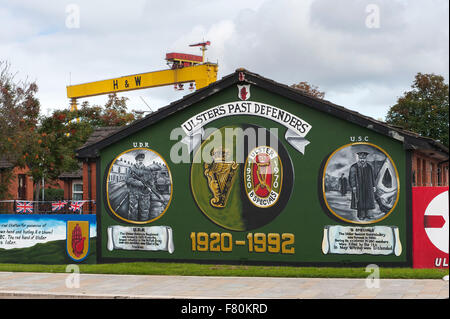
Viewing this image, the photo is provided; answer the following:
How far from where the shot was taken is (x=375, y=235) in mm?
17531

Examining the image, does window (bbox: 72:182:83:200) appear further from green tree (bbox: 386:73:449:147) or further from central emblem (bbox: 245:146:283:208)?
central emblem (bbox: 245:146:283:208)

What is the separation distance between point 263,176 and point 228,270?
3.00 m

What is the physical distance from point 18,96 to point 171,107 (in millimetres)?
21860

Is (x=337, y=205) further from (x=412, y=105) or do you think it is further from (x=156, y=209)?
(x=412, y=105)

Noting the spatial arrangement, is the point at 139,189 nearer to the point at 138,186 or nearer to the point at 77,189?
the point at 138,186

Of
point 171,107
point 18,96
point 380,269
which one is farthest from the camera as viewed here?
point 18,96

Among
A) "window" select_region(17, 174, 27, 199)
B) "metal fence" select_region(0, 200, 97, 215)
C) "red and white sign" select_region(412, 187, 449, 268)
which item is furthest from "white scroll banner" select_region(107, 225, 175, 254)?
"window" select_region(17, 174, 27, 199)

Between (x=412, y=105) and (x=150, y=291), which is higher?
(x=412, y=105)

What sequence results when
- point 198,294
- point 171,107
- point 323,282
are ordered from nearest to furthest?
point 198,294 → point 323,282 → point 171,107

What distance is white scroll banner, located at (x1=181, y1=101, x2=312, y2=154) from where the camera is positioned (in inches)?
725

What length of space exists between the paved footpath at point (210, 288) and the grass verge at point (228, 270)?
0.41 meters

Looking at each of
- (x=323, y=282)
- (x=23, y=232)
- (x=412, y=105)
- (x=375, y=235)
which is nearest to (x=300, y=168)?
(x=375, y=235)

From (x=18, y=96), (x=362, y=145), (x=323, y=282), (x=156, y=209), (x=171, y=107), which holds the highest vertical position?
(x=18, y=96)

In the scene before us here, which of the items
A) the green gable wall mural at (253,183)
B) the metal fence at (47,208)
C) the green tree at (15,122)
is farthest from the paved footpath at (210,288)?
the green tree at (15,122)
